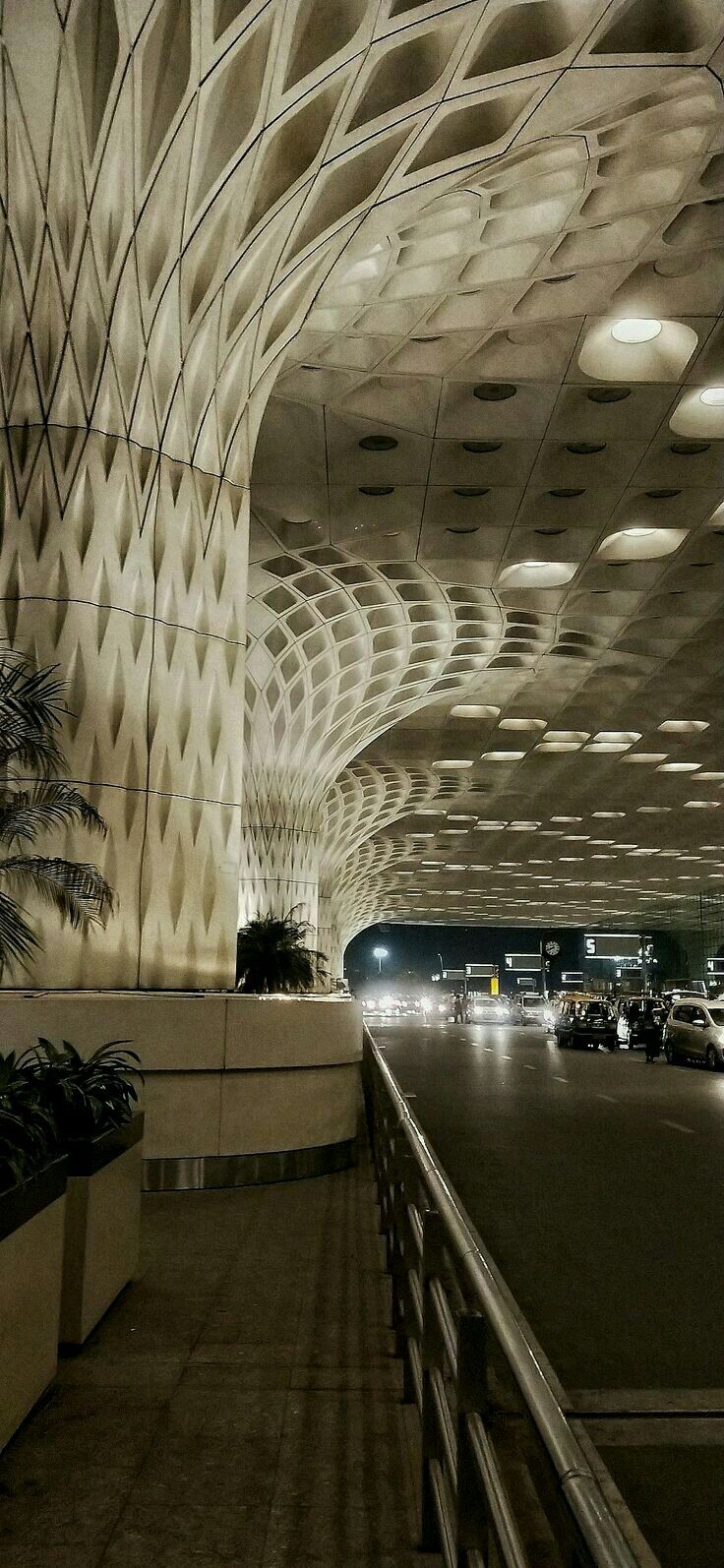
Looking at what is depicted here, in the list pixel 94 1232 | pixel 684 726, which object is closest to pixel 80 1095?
pixel 94 1232

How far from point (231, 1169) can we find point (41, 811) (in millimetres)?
3228

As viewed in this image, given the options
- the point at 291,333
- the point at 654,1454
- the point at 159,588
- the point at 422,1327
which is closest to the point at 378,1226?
the point at 654,1454

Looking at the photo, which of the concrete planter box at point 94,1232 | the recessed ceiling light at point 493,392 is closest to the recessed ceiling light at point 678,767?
the recessed ceiling light at point 493,392

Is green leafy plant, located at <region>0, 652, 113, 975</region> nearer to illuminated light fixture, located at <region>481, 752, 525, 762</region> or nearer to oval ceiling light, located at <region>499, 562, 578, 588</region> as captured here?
oval ceiling light, located at <region>499, 562, 578, 588</region>

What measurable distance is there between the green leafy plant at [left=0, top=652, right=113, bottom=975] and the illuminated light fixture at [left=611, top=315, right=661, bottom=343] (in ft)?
32.8

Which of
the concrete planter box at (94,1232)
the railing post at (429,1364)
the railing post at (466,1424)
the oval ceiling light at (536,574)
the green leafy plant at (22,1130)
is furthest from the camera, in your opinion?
the oval ceiling light at (536,574)

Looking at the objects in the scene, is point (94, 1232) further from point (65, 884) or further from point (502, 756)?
point (502, 756)

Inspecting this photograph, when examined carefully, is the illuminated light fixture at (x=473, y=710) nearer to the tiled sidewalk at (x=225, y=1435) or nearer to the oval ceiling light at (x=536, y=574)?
the oval ceiling light at (x=536, y=574)

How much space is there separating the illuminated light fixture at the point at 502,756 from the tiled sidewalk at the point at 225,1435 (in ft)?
119

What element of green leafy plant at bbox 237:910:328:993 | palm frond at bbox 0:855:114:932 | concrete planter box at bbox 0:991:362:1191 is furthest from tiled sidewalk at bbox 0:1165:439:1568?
green leafy plant at bbox 237:910:328:993

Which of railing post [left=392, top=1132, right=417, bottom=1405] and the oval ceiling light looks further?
the oval ceiling light

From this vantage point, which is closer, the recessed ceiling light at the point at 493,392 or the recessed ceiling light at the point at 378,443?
the recessed ceiling light at the point at 493,392

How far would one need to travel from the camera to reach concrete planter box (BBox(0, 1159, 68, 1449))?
4.00 meters

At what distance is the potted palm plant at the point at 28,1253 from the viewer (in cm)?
403
